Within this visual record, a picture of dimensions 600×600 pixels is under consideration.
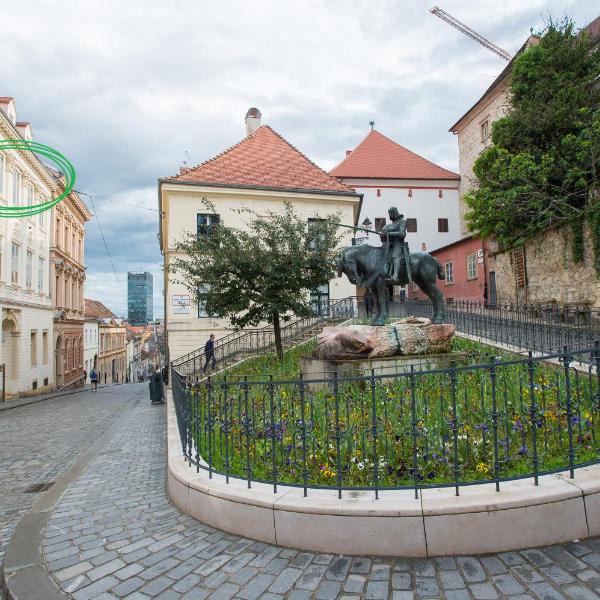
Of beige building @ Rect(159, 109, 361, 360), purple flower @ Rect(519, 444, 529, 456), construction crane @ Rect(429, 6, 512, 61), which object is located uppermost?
construction crane @ Rect(429, 6, 512, 61)

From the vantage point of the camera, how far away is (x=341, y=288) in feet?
80.5

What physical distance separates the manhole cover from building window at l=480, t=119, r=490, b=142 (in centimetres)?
3590

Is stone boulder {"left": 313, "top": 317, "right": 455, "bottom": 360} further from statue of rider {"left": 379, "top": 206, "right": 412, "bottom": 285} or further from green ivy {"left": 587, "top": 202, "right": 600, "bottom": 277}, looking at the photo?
green ivy {"left": 587, "top": 202, "right": 600, "bottom": 277}

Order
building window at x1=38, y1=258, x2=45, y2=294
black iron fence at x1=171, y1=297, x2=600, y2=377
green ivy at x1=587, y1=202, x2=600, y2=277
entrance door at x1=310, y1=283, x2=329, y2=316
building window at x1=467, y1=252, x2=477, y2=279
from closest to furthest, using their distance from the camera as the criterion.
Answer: black iron fence at x1=171, y1=297, x2=600, y2=377 → green ivy at x1=587, y1=202, x2=600, y2=277 → entrance door at x1=310, y1=283, x2=329, y2=316 → building window at x1=38, y1=258, x2=45, y2=294 → building window at x1=467, y1=252, x2=477, y2=279

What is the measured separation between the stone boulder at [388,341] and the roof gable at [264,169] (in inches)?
640

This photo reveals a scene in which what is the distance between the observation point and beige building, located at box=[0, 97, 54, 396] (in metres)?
21.4

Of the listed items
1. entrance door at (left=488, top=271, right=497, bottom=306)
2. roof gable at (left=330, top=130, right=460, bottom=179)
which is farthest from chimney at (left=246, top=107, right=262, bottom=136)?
entrance door at (left=488, top=271, right=497, bottom=306)

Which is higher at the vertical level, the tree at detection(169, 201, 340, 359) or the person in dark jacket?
the tree at detection(169, 201, 340, 359)

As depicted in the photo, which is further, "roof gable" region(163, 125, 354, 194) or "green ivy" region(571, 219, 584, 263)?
"roof gable" region(163, 125, 354, 194)

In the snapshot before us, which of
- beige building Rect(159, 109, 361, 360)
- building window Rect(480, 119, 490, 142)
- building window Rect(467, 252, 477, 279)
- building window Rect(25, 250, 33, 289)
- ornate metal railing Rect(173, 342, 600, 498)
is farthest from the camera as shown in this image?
building window Rect(480, 119, 490, 142)

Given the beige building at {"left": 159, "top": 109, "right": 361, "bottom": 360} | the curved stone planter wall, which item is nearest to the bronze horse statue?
the curved stone planter wall

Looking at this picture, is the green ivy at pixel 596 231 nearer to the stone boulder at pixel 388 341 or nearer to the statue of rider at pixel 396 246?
the stone boulder at pixel 388 341

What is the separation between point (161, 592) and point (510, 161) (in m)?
22.2

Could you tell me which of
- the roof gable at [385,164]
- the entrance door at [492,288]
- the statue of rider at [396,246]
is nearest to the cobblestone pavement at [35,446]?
the statue of rider at [396,246]
